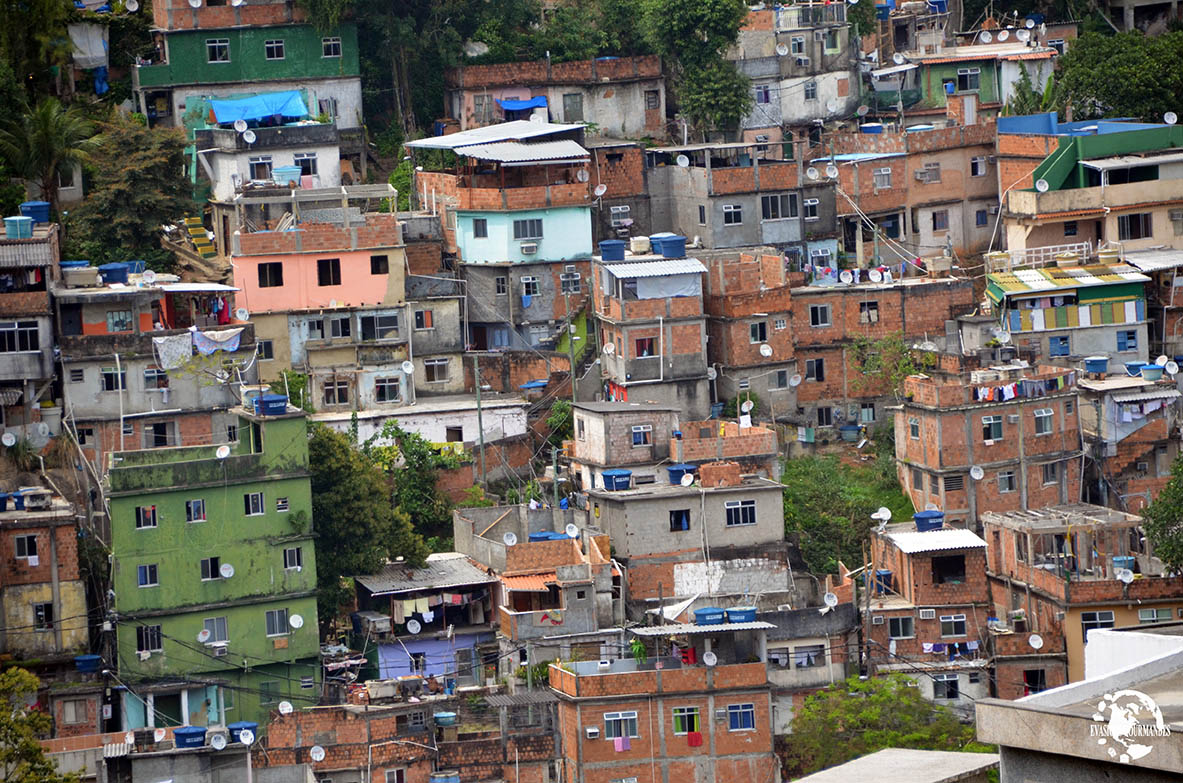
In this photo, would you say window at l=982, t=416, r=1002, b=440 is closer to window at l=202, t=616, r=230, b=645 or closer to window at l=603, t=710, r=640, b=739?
window at l=603, t=710, r=640, b=739

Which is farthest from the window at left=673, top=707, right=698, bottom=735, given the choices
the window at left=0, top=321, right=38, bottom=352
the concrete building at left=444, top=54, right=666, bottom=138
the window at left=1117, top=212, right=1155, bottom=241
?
the concrete building at left=444, top=54, right=666, bottom=138

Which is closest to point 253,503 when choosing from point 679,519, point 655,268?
point 679,519

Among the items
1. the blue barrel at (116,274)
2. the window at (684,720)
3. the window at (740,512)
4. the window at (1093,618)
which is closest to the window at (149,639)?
the blue barrel at (116,274)

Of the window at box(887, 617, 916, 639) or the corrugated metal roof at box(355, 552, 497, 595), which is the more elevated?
the corrugated metal roof at box(355, 552, 497, 595)

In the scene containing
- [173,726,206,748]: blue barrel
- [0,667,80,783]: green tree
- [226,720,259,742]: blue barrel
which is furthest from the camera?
[226,720,259,742]: blue barrel

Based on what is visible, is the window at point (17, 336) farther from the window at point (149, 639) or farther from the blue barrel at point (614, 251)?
the blue barrel at point (614, 251)
